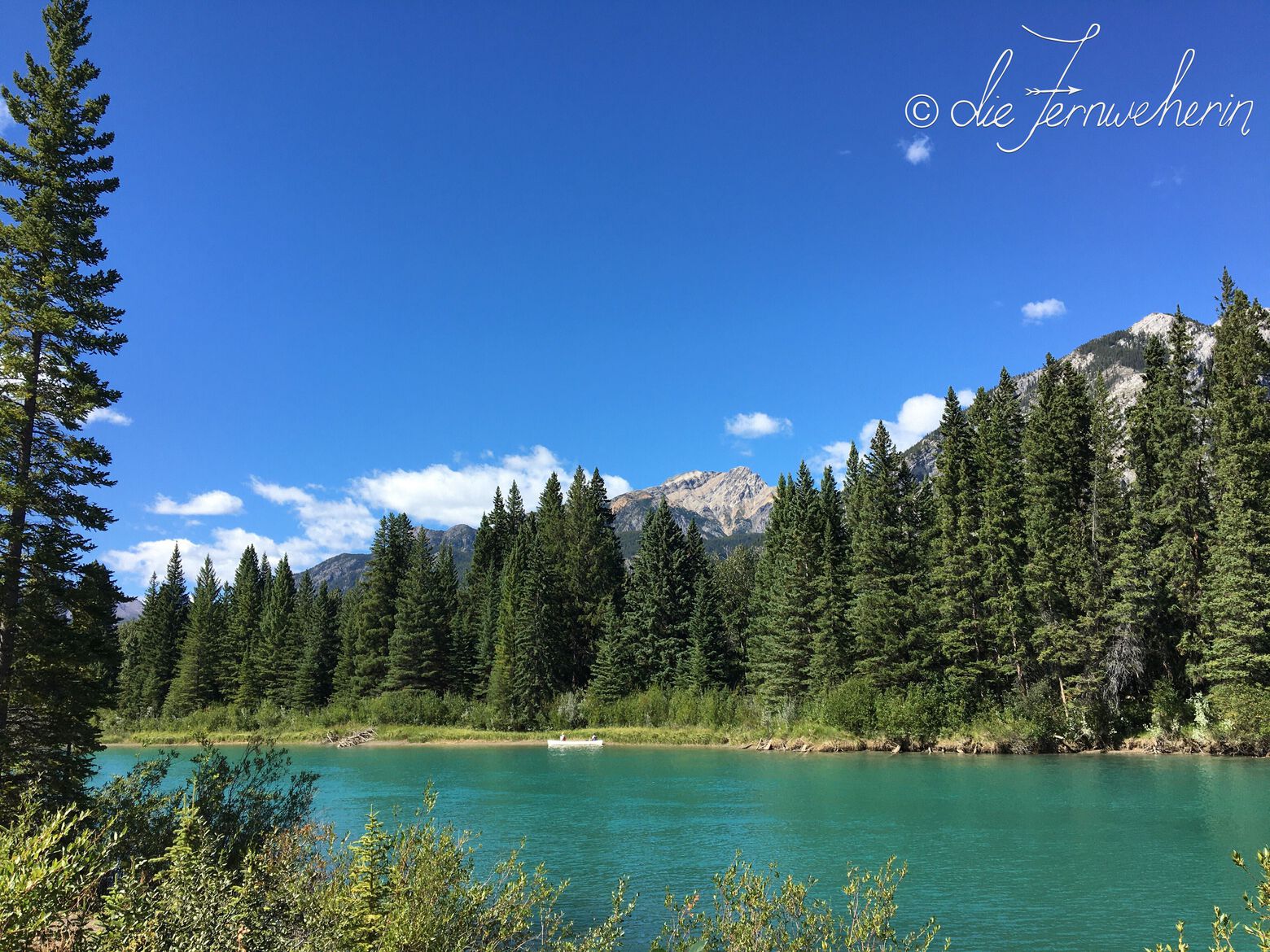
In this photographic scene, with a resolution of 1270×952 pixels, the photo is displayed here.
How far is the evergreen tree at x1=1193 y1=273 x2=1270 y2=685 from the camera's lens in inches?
1686

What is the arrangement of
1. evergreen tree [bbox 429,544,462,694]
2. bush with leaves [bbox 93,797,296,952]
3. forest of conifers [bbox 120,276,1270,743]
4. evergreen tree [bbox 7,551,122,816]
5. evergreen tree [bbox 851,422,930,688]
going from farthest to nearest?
evergreen tree [bbox 429,544,462,694], evergreen tree [bbox 851,422,930,688], forest of conifers [bbox 120,276,1270,743], evergreen tree [bbox 7,551,122,816], bush with leaves [bbox 93,797,296,952]

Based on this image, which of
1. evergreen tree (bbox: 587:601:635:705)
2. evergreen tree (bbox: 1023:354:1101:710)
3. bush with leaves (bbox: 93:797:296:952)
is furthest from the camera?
evergreen tree (bbox: 587:601:635:705)

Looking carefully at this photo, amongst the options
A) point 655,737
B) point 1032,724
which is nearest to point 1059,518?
point 1032,724

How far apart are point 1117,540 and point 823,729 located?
22913 mm

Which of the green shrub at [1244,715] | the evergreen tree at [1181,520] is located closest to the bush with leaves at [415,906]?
the green shrub at [1244,715]

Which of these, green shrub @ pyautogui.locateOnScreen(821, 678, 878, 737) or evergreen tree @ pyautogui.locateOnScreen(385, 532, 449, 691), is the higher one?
evergreen tree @ pyautogui.locateOnScreen(385, 532, 449, 691)

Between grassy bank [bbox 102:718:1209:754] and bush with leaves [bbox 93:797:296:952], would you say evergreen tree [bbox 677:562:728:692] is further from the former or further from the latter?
bush with leaves [bbox 93:797:296:952]

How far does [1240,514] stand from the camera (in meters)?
43.8

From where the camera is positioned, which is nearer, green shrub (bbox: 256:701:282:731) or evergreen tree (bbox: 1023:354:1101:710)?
evergreen tree (bbox: 1023:354:1101:710)

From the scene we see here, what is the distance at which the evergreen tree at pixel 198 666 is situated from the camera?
87.5 meters

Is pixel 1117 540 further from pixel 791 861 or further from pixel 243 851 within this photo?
pixel 243 851

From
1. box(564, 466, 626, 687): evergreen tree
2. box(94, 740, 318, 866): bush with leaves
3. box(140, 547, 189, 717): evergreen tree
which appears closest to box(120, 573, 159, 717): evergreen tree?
box(140, 547, 189, 717): evergreen tree

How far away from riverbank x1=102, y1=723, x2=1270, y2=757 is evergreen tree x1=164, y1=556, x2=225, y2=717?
16.8 ft

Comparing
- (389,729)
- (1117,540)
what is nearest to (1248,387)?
(1117,540)
